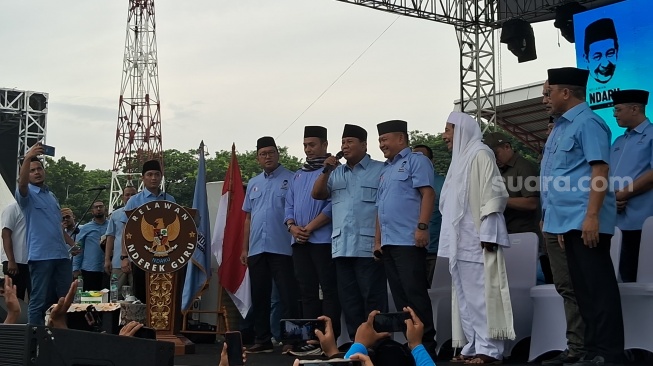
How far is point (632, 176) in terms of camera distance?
18.8ft

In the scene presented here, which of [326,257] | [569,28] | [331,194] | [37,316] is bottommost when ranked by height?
[37,316]

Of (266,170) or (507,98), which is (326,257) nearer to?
(266,170)

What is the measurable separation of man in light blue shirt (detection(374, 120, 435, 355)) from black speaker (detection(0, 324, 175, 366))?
A: 3.30 meters

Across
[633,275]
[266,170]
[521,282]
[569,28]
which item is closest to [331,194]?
[266,170]

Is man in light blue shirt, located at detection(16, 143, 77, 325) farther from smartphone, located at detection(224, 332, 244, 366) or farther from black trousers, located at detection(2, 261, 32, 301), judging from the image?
smartphone, located at detection(224, 332, 244, 366)

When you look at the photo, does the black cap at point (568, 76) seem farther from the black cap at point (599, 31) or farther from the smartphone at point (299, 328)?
the black cap at point (599, 31)

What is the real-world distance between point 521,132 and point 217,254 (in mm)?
16025

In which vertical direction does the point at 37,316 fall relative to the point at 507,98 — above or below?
below

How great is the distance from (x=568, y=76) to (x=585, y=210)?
0.84 metres

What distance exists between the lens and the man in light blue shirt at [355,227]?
21.2 feet

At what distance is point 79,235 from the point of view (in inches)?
439

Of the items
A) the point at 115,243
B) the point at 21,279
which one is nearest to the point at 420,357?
the point at 21,279

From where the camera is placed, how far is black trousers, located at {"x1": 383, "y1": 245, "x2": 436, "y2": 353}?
5.89m

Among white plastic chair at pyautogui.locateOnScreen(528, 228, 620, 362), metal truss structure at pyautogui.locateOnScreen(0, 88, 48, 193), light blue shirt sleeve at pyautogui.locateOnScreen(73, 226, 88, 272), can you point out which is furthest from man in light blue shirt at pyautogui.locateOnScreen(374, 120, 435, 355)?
metal truss structure at pyautogui.locateOnScreen(0, 88, 48, 193)
